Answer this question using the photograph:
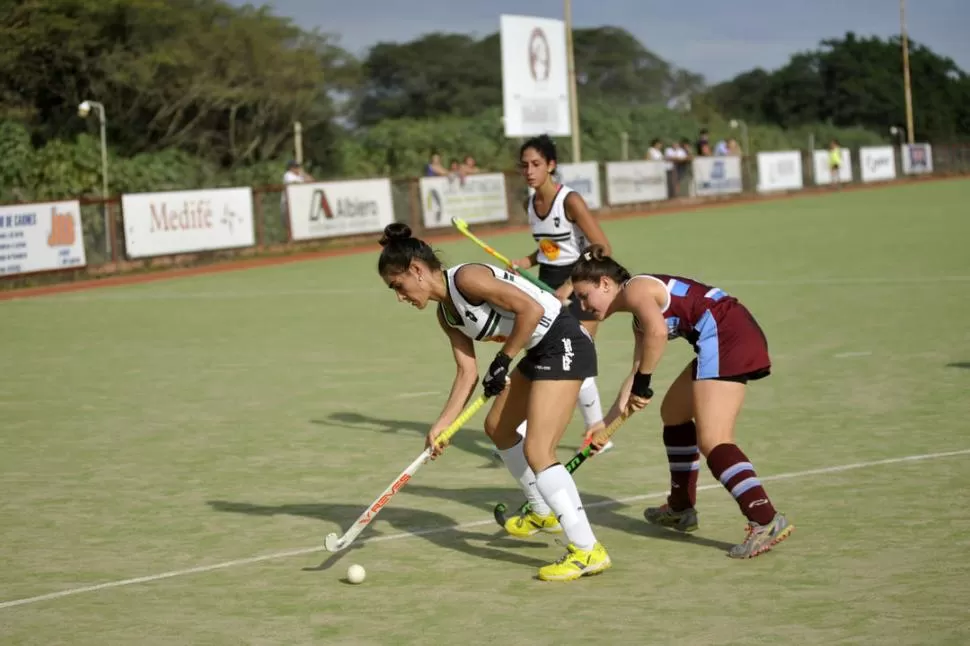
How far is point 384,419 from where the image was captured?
1157 cm

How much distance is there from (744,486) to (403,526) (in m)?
1.98

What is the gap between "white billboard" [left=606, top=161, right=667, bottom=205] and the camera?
139 ft

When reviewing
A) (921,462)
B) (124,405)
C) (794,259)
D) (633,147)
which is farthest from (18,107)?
(921,462)

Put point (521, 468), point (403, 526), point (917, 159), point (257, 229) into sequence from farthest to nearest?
point (917, 159)
point (257, 229)
point (403, 526)
point (521, 468)

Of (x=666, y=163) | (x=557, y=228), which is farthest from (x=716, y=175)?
(x=557, y=228)

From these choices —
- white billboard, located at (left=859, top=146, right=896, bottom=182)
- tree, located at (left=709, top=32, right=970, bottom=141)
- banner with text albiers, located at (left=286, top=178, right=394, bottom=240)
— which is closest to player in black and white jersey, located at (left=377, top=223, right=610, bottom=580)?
Answer: banner with text albiers, located at (left=286, top=178, right=394, bottom=240)

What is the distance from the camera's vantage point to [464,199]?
36094 mm

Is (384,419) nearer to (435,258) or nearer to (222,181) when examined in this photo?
(435,258)

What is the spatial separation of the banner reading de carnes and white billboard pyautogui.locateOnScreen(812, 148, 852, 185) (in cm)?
3490

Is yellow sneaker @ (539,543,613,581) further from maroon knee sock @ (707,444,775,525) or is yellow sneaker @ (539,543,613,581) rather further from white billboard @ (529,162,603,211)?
white billboard @ (529,162,603,211)

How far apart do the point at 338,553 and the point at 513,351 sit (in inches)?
59.8

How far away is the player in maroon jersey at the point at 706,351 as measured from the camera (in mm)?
7191

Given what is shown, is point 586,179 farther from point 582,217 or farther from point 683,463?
point 683,463

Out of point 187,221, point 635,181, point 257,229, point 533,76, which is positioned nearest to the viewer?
point 187,221
